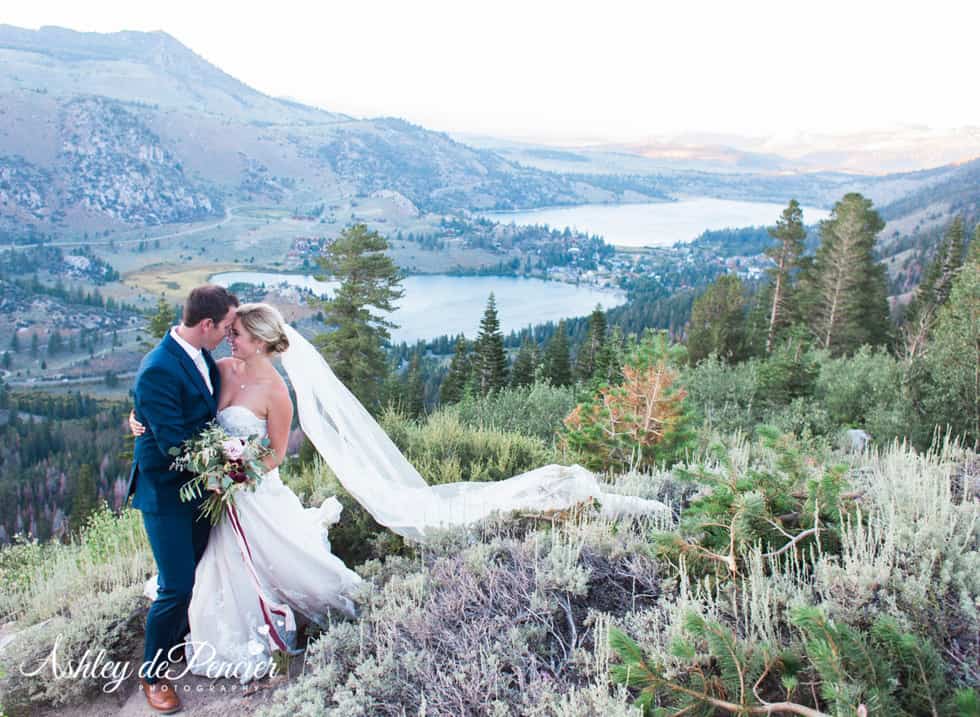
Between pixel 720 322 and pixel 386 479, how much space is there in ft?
92.0

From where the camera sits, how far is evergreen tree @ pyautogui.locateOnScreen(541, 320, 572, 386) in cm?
3644

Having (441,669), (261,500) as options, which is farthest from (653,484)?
(261,500)

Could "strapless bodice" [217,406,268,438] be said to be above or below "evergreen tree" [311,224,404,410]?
above

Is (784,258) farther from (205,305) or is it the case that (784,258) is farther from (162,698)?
(162,698)

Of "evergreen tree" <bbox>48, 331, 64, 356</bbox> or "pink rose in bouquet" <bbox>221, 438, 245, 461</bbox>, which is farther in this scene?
"evergreen tree" <bbox>48, 331, 64, 356</bbox>

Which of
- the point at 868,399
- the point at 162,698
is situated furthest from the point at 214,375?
the point at 868,399

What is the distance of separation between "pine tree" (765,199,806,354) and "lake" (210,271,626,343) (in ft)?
242

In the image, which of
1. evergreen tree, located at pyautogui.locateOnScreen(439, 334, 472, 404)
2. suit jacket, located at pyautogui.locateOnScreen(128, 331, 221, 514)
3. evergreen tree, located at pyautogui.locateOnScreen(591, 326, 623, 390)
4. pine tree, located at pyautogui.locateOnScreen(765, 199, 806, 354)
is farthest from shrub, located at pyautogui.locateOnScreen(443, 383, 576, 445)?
evergreen tree, located at pyautogui.locateOnScreen(439, 334, 472, 404)

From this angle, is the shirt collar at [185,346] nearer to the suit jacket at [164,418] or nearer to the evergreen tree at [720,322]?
the suit jacket at [164,418]

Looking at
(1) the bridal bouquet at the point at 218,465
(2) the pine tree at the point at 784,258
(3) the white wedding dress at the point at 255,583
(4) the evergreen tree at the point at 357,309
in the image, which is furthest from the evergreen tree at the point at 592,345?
(1) the bridal bouquet at the point at 218,465

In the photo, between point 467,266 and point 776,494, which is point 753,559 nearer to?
point 776,494

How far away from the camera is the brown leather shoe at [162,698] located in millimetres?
3601

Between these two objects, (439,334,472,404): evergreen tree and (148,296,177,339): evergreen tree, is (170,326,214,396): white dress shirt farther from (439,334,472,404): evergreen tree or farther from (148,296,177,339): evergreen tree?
(439,334,472,404): evergreen tree

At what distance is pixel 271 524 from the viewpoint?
13.7 ft
